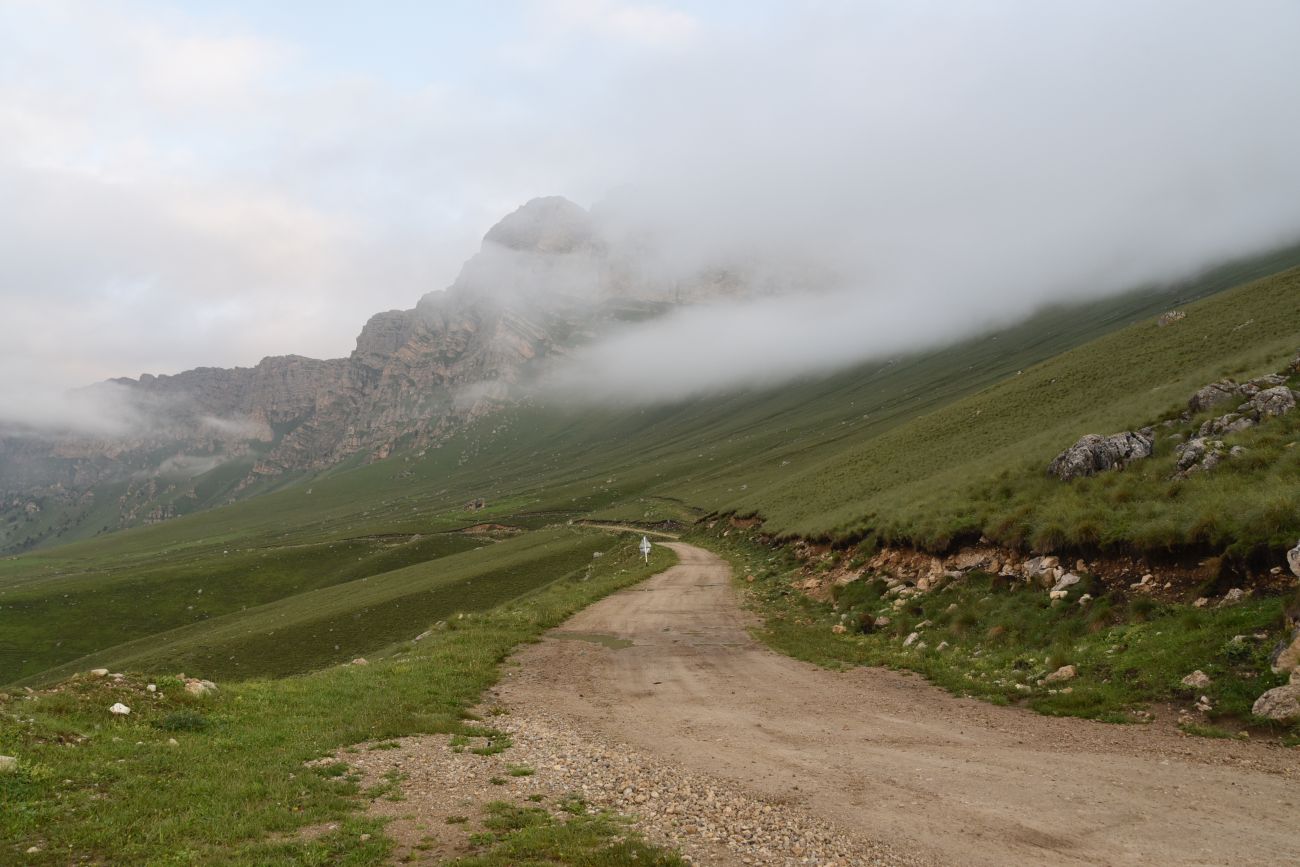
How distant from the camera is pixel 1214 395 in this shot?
2962cm

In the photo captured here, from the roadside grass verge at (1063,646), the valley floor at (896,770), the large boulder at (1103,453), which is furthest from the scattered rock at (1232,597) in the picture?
the large boulder at (1103,453)

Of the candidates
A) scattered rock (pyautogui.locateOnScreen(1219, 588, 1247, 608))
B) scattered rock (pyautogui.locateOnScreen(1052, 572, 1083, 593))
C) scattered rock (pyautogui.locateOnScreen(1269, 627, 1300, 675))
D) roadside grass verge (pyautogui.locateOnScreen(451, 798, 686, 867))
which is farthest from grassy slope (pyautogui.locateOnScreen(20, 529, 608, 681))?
scattered rock (pyautogui.locateOnScreen(1269, 627, 1300, 675))

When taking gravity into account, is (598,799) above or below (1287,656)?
above

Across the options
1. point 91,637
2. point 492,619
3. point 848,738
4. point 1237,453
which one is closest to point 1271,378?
point 1237,453

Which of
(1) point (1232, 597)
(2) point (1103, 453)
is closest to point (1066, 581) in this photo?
(1) point (1232, 597)

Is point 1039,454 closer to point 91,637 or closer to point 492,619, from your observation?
point 492,619

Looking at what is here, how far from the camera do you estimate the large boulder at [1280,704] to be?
13.1 m

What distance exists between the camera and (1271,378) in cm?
2883

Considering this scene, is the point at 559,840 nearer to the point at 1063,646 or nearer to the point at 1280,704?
the point at 1280,704

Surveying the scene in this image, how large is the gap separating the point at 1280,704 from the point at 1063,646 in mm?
5985

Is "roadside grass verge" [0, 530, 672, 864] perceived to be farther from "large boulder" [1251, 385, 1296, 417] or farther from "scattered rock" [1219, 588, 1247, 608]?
"large boulder" [1251, 385, 1296, 417]

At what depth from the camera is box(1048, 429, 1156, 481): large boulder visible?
28.1 m

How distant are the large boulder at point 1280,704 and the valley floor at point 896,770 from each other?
1017mm

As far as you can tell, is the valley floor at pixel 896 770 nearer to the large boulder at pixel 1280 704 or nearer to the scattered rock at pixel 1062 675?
the large boulder at pixel 1280 704
